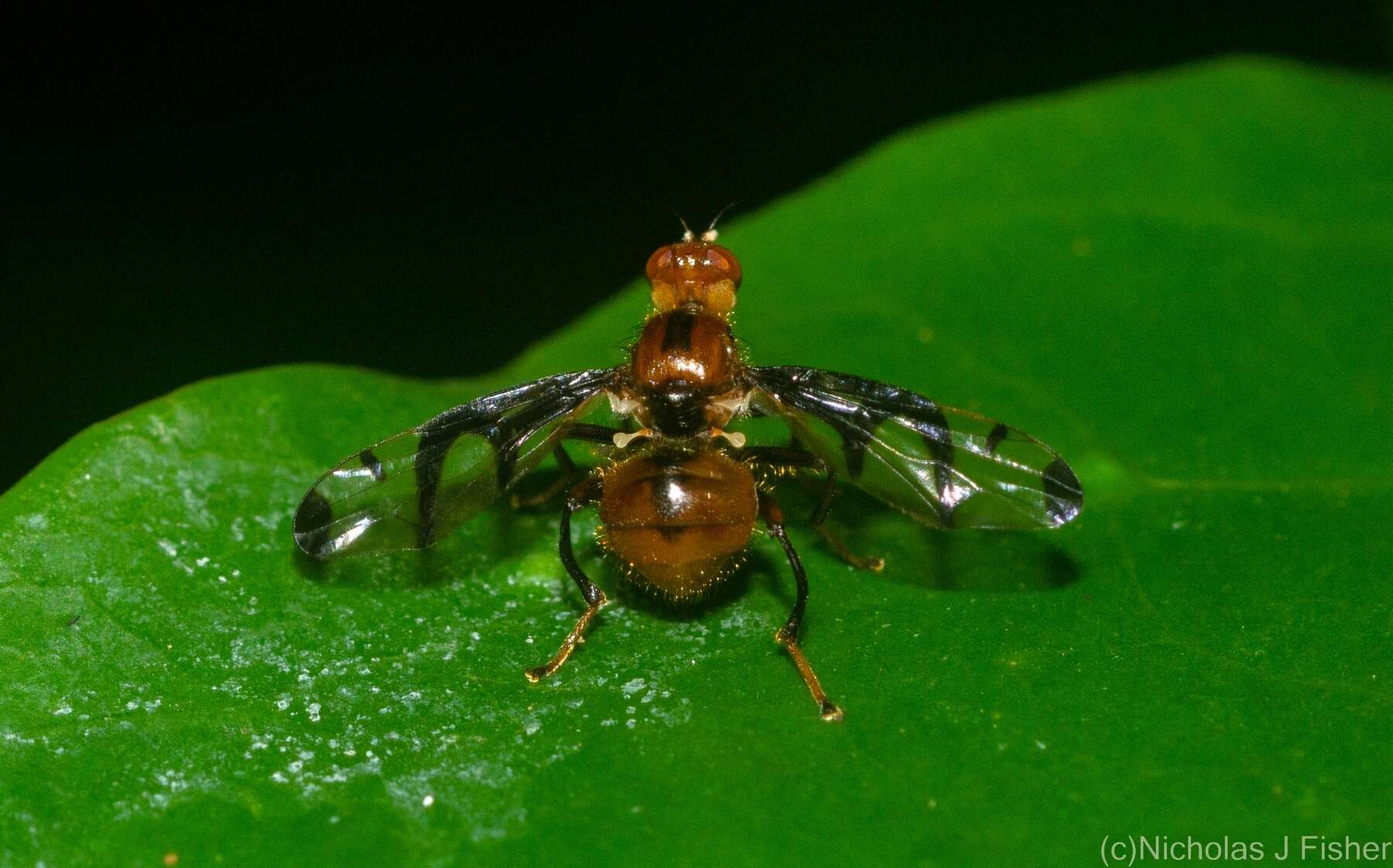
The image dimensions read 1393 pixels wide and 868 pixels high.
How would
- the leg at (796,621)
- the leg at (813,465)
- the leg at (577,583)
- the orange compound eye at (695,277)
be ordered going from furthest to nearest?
1. the orange compound eye at (695,277)
2. the leg at (813,465)
3. the leg at (577,583)
4. the leg at (796,621)

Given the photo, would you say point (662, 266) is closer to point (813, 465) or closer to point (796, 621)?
point (813, 465)

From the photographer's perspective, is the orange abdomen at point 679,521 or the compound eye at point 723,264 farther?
the compound eye at point 723,264

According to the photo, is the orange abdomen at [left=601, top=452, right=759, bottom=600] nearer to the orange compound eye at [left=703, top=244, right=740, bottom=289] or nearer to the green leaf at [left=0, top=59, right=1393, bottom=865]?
the green leaf at [left=0, top=59, right=1393, bottom=865]

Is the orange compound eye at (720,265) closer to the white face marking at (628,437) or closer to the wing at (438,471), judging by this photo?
the wing at (438,471)

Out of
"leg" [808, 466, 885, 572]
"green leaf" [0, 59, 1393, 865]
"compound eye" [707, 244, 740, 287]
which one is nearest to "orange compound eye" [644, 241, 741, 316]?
"compound eye" [707, 244, 740, 287]

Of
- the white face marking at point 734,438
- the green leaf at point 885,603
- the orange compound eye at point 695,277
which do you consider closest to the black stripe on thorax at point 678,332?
the orange compound eye at point 695,277

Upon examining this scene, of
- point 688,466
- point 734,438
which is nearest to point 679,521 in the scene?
point 688,466
